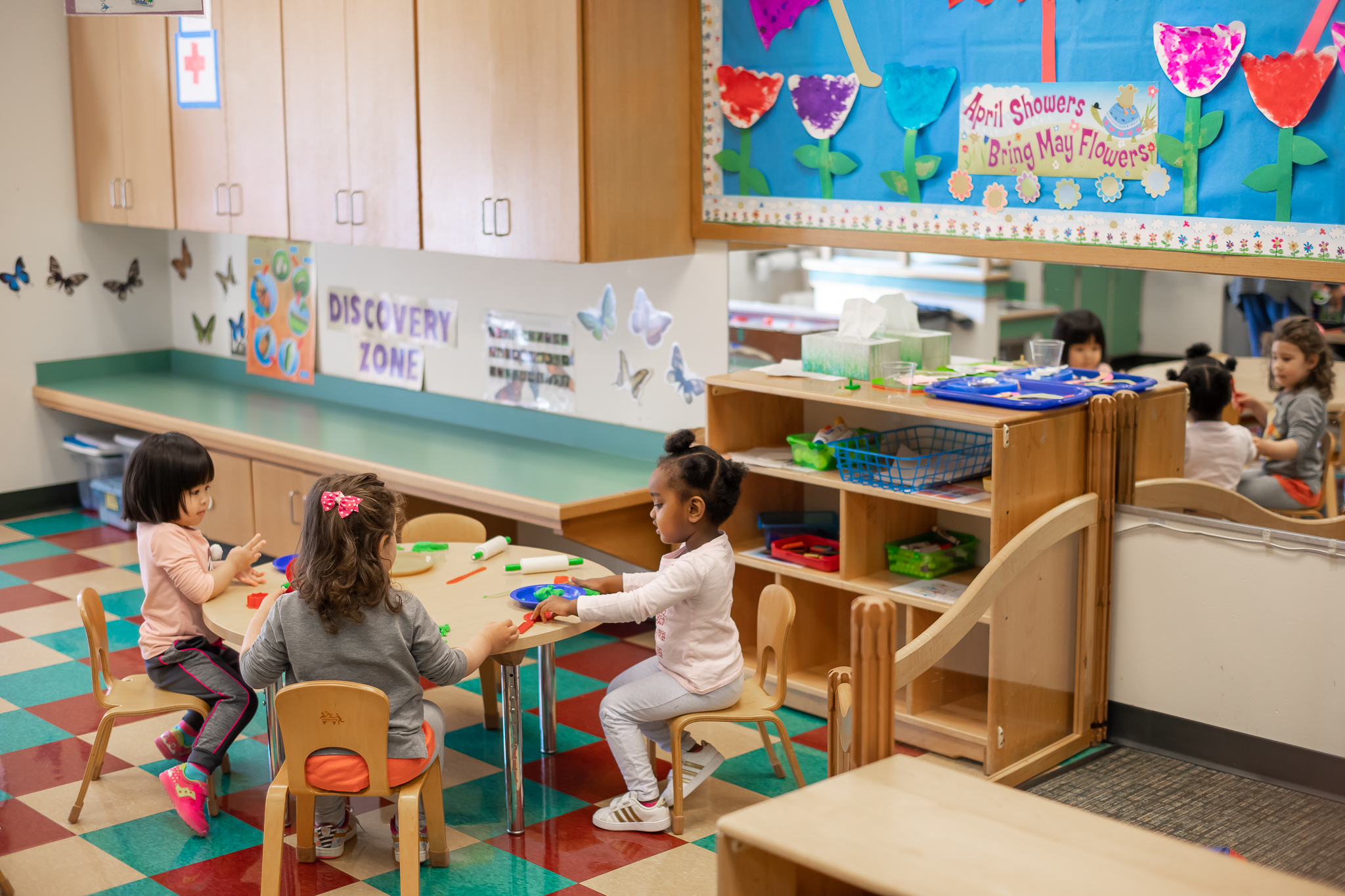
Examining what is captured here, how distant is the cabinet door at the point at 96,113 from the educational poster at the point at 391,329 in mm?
1247

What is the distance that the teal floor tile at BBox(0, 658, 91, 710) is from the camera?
13.5ft

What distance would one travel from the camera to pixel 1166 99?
10.8ft

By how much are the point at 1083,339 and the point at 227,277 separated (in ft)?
14.5

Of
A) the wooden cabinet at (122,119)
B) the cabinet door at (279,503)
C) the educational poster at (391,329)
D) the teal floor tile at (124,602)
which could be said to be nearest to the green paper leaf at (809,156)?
the educational poster at (391,329)

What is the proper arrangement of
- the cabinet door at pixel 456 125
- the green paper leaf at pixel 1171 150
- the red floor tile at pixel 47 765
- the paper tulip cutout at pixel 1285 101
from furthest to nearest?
the cabinet door at pixel 456 125, the red floor tile at pixel 47 765, the green paper leaf at pixel 1171 150, the paper tulip cutout at pixel 1285 101

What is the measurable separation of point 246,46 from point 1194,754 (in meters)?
Answer: 4.40

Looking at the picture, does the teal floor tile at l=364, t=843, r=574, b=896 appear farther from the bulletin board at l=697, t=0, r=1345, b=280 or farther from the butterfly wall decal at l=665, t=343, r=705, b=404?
the bulletin board at l=697, t=0, r=1345, b=280

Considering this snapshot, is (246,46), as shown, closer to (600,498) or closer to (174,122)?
→ (174,122)

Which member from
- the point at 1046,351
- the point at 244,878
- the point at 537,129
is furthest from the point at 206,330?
the point at 1046,351

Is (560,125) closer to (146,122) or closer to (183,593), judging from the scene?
(183,593)

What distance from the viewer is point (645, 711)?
3139 millimetres

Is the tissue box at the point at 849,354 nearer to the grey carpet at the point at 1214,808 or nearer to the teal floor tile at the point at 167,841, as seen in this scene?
the grey carpet at the point at 1214,808

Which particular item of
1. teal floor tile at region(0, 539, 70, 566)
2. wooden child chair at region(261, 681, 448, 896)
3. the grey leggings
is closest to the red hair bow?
wooden child chair at region(261, 681, 448, 896)

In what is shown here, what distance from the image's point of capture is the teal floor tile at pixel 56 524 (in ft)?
20.0
